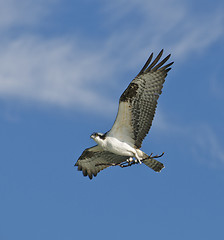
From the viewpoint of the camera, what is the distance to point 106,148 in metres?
14.9

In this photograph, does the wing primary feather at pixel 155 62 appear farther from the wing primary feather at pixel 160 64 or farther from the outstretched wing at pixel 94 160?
the outstretched wing at pixel 94 160

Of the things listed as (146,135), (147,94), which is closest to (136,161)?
(146,135)

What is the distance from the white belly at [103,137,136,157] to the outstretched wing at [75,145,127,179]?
1139 mm

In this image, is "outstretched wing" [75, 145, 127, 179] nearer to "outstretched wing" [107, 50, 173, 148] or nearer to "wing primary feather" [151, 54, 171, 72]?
"outstretched wing" [107, 50, 173, 148]

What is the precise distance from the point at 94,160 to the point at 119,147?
6.31ft

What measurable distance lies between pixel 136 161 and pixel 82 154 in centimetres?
255

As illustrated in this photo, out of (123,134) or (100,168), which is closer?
(123,134)

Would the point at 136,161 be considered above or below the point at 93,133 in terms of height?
below

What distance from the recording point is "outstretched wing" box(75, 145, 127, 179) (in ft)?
53.1

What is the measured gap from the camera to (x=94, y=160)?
54.0 ft

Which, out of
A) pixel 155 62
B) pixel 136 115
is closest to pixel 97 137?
pixel 136 115

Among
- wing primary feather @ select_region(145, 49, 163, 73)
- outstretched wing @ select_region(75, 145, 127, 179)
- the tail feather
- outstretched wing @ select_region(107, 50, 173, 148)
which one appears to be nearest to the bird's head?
outstretched wing @ select_region(107, 50, 173, 148)

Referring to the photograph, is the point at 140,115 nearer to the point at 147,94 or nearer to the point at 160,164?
the point at 147,94

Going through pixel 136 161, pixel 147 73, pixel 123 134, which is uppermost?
pixel 147 73
